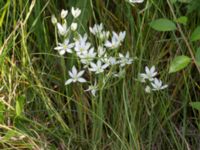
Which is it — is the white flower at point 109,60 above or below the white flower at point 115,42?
below

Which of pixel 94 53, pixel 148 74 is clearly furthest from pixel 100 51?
pixel 148 74

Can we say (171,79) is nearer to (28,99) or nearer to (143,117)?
(143,117)

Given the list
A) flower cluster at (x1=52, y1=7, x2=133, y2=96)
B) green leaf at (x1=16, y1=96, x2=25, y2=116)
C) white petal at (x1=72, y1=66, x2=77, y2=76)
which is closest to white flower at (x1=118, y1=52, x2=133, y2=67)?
flower cluster at (x1=52, y1=7, x2=133, y2=96)

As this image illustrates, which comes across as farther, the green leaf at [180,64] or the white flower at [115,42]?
the white flower at [115,42]

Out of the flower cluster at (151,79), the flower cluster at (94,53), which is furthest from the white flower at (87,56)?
the flower cluster at (151,79)

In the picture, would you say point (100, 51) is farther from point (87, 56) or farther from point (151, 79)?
point (151, 79)

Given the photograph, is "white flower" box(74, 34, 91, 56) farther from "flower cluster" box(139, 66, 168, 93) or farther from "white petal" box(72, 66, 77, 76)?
"flower cluster" box(139, 66, 168, 93)

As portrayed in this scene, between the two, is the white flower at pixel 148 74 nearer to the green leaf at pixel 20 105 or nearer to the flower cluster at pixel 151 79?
the flower cluster at pixel 151 79

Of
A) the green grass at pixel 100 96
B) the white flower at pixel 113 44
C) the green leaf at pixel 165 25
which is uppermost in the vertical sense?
the green leaf at pixel 165 25

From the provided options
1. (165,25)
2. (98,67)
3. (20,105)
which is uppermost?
(165,25)
